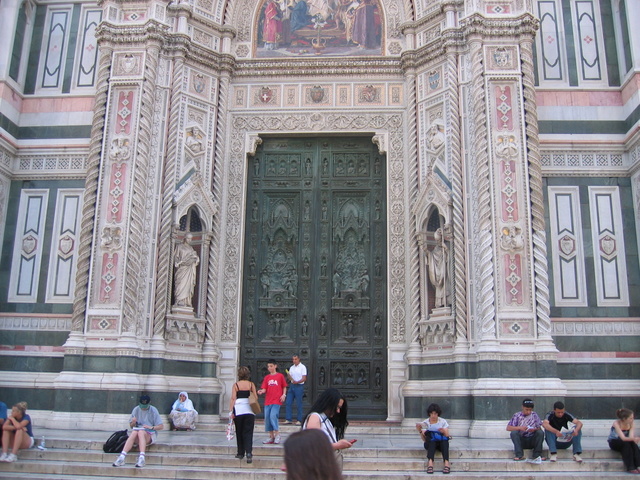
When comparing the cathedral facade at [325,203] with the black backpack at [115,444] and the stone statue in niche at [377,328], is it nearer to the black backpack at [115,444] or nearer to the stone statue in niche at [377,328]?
the stone statue in niche at [377,328]

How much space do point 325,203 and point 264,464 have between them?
23.5 ft

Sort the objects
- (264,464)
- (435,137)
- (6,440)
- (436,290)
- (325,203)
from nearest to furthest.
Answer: (264,464), (6,440), (436,290), (435,137), (325,203)

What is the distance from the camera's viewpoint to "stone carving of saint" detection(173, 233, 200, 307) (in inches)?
569

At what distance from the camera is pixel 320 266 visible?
606 inches

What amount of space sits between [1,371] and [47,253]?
2.61 m

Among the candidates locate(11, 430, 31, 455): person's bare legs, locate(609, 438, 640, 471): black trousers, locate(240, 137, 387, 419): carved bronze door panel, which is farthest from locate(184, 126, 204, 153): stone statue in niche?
locate(609, 438, 640, 471): black trousers

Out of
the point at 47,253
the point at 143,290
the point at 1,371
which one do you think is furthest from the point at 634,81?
the point at 1,371

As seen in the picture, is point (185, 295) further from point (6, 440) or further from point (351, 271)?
point (6, 440)

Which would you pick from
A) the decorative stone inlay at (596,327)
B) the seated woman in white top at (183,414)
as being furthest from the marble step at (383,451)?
the decorative stone inlay at (596,327)

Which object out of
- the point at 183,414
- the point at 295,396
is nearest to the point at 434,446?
the point at 295,396

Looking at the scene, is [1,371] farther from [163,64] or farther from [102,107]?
[163,64]

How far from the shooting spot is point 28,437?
10406 mm

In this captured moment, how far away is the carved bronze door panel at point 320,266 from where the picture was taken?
48.7 ft

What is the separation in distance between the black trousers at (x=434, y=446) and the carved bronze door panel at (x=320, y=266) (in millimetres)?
4690
